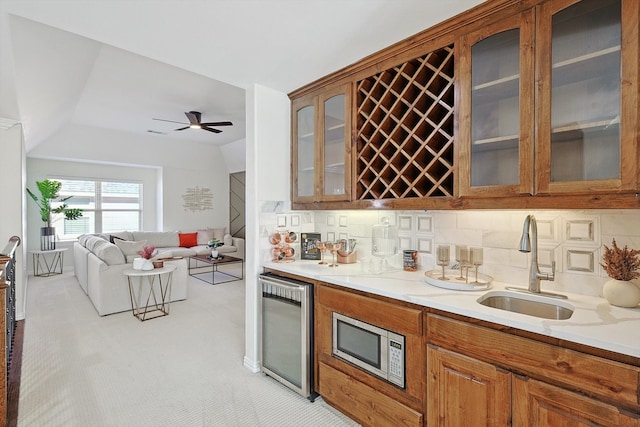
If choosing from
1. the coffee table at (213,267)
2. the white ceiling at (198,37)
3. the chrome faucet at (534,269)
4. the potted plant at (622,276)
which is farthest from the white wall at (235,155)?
the potted plant at (622,276)

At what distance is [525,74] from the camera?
151cm

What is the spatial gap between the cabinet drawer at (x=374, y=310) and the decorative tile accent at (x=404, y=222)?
2.43 ft

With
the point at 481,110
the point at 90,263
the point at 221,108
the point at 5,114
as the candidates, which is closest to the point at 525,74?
the point at 481,110

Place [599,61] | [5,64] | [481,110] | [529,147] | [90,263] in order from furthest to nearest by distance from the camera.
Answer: [90,263] < [5,64] < [481,110] < [529,147] < [599,61]

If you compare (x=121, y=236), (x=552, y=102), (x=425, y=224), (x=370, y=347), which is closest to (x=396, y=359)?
(x=370, y=347)

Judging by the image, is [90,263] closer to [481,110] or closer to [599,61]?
[481,110]

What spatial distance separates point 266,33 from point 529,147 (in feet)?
5.14

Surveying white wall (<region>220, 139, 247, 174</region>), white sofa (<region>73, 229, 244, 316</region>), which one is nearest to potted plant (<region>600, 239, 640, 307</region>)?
white sofa (<region>73, 229, 244, 316</region>)

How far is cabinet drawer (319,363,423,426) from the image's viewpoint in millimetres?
1696

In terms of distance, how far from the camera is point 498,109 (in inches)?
64.0

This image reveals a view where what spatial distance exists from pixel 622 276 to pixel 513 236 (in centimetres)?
52

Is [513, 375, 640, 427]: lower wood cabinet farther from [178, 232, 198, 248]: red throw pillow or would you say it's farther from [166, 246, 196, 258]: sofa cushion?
[178, 232, 198, 248]: red throw pillow

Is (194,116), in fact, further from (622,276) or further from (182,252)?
(622,276)

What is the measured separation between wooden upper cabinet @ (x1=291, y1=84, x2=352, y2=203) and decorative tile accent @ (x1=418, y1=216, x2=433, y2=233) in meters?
0.56
